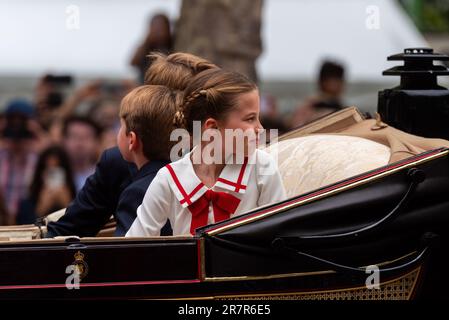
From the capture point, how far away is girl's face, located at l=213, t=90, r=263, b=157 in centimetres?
366

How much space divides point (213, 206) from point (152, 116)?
0.43m

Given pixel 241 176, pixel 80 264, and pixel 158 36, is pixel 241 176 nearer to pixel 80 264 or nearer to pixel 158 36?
pixel 80 264

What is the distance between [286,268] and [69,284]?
0.68m

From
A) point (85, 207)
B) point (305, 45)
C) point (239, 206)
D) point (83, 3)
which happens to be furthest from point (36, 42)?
point (239, 206)

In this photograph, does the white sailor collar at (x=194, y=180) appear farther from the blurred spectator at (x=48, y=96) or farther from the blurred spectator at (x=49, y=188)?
the blurred spectator at (x=48, y=96)

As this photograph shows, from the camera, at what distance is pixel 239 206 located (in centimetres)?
371

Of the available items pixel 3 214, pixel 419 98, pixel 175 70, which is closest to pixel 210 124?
pixel 175 70

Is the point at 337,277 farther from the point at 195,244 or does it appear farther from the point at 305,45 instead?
the point at 305,45

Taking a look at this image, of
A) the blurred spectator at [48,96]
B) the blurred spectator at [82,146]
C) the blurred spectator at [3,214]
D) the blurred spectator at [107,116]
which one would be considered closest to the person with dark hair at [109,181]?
the blurred spectator at [3,214]

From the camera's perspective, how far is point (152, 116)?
12.7 feet

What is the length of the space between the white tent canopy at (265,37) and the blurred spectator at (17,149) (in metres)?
1.28

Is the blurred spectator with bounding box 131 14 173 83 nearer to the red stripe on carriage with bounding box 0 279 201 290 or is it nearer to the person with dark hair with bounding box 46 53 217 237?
the person with dark hair with bounding box 46 53 217 237

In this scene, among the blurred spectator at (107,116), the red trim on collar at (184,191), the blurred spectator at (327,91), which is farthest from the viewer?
the blurred spectator at (327,91)

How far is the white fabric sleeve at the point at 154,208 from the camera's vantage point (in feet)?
12.0
